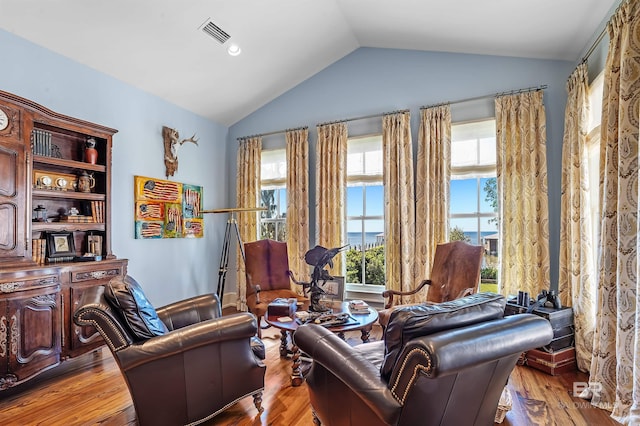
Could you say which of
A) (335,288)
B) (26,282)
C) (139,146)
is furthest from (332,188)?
(26,282)

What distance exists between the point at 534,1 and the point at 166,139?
4342 mm

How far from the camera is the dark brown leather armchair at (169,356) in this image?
1868 millimetres

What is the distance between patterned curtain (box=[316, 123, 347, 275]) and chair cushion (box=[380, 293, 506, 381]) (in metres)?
3.13

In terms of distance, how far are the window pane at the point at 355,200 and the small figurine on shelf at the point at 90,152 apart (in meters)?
3.13

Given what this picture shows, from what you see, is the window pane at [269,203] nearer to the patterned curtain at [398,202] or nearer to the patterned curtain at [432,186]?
the patterned curtain at [398,202]

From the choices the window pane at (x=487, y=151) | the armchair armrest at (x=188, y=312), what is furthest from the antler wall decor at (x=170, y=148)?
the window pane at (x=487, y=151)

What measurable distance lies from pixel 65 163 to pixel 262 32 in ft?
8.22

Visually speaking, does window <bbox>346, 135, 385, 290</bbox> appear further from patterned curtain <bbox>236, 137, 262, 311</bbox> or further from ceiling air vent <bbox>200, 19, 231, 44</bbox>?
ceiling air vent <bbox>200, 19, 231, 44</bbox>

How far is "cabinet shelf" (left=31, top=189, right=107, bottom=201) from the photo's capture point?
9.99 feet

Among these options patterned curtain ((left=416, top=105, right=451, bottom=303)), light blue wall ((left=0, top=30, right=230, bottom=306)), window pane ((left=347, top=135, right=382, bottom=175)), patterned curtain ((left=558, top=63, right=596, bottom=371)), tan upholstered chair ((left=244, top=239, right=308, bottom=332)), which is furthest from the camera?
window pane ((left=347, top=135, right=382, bottom=175))

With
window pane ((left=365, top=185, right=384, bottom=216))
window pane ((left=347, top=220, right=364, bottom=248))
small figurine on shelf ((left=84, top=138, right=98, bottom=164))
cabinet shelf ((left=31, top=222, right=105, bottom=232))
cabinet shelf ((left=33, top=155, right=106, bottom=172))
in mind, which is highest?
small figurine on shelf ((left=84, top=138, right=98, bottom=164))

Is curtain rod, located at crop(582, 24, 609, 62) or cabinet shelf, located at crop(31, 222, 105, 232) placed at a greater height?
curtain rod, located at crop(582, 24, 609, 62)

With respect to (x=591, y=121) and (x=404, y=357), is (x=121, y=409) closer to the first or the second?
(x=404, y=357)

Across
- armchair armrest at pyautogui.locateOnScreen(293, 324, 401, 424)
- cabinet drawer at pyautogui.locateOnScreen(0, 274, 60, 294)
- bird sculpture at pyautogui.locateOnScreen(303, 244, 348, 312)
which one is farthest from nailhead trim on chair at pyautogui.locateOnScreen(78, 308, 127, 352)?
bird sculpture at pyautogui.locateOnScreen(303, 244, 348, 312)
